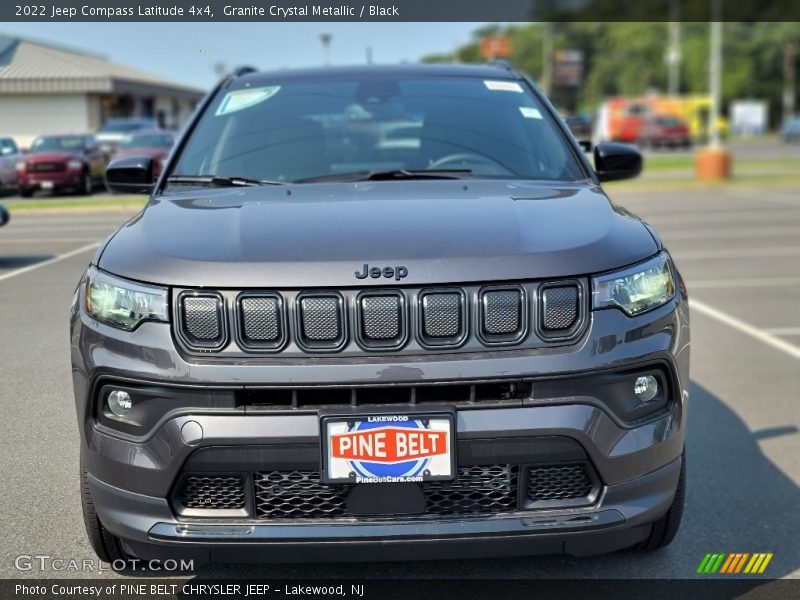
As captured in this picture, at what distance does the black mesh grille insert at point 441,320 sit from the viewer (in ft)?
9.02

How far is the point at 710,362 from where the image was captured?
671cm

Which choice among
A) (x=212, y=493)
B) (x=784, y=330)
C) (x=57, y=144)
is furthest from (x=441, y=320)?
(x=784, y=330)

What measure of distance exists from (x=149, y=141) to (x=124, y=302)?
11.4ft

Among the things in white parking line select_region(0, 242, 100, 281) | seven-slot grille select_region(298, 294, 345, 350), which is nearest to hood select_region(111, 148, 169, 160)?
white parking line select_region(0, 242, 100, 281)

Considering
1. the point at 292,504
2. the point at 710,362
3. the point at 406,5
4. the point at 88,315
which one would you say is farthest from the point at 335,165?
the point at 710,362

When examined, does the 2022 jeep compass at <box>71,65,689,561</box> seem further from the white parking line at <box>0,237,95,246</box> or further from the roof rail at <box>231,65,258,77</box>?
the roof rail at <box>231,65,258,77</box>

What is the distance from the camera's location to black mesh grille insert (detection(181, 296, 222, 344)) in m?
2.74

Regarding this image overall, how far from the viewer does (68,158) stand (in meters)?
4.64

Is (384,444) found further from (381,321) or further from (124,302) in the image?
(124,302)

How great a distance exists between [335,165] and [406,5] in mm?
1023

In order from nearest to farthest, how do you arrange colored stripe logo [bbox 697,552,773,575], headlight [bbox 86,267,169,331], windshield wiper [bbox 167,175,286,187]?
headlight [bbox 86,267,169,331]
colored stripe logo [bbox 697,552,773,575]
windshield wiper [bbox 167,175,286,187]

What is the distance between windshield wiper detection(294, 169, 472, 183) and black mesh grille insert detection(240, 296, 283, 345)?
1.27 m

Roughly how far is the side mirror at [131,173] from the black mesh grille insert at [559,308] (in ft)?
6.99

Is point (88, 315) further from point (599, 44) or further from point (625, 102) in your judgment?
point (599, 44)
